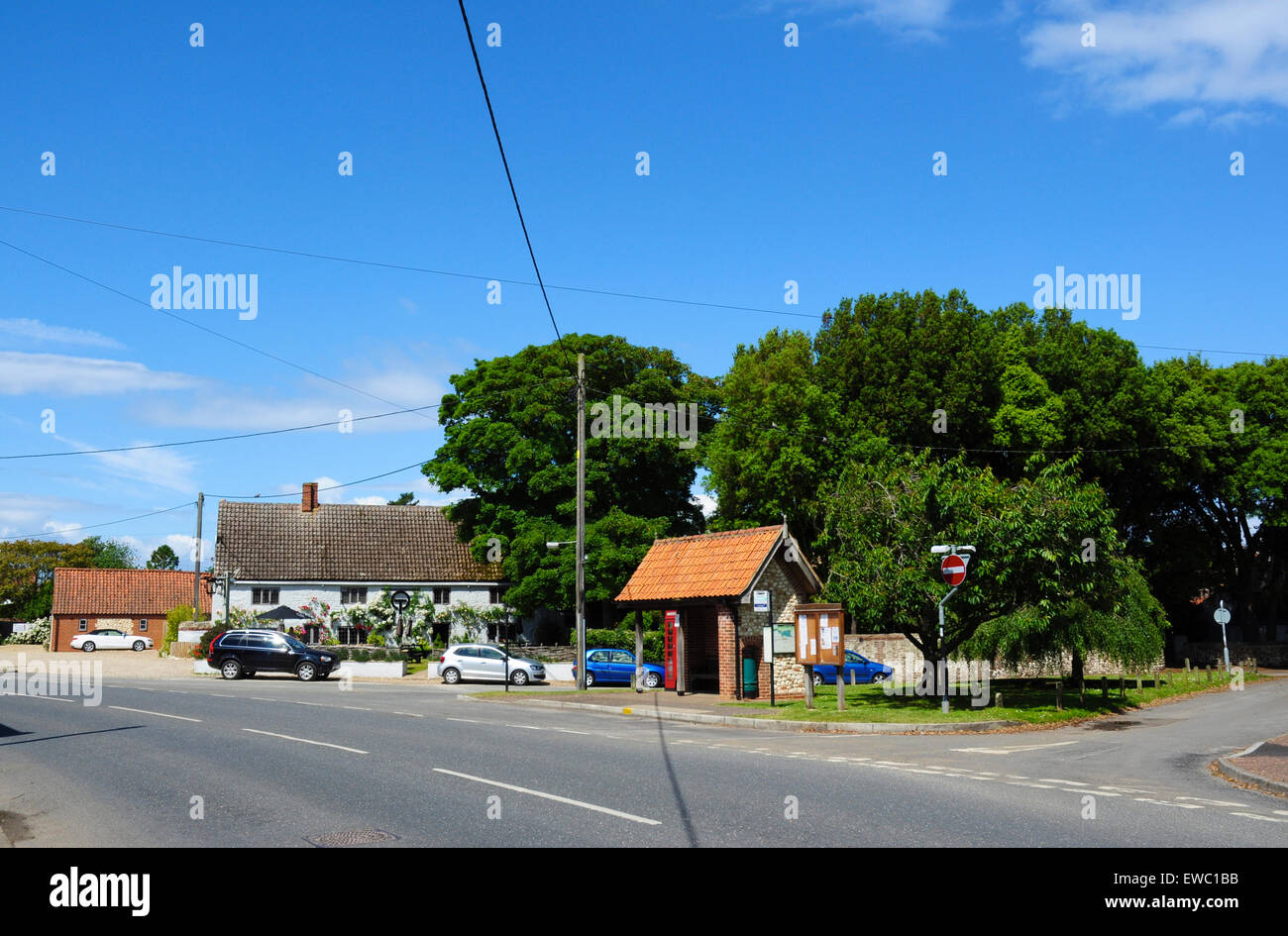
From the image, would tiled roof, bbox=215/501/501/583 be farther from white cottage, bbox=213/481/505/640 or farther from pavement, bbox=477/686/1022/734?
pavement, bbox=477/686/1022/734

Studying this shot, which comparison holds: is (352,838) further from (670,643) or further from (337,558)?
(337,558)

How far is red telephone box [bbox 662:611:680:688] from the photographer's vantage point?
31.2m

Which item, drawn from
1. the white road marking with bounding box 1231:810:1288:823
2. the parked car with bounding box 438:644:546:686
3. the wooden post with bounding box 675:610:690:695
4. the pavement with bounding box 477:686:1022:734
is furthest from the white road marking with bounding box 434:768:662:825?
the parked car with bounding box 438:644:546:686

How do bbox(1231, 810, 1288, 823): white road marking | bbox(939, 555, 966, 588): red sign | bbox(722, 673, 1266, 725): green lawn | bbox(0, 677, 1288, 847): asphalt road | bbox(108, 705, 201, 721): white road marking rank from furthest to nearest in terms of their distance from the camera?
bbox(722, 673, 1266, 725): green lawn < bbox(939, 555, 966, 588): red sign < bbox(108, 705, 201, 721): white road marking < bbox(1231, 810, 1288, 823): white road marking < bbox(0, 677, 1288, 847): asphalt road

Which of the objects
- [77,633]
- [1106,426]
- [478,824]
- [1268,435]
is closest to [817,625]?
[478,824]

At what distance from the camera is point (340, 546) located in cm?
6038

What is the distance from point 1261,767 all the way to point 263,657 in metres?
34.7

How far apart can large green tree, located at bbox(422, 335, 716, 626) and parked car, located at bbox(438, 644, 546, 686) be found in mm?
6607

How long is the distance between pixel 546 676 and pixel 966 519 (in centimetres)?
2222

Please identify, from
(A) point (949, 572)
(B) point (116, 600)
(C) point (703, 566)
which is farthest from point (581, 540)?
(B) point (116, 600)

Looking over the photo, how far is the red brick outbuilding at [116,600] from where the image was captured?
244ft

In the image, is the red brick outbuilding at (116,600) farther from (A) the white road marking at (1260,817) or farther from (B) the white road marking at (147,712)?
(A) the white road marking at (1260,817)
